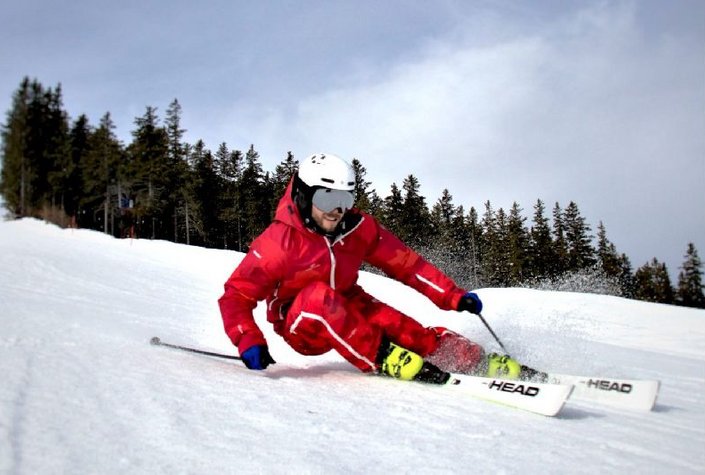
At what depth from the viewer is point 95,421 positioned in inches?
63.3

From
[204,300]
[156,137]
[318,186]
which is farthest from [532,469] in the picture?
[156,137]

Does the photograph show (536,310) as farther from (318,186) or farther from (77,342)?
(77,342)

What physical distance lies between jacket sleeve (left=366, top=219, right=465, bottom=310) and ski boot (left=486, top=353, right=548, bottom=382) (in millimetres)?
641

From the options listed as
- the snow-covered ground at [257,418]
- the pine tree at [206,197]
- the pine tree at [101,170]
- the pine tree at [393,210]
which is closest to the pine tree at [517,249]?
the pine tree at [393,210]

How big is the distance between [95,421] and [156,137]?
1838 inches

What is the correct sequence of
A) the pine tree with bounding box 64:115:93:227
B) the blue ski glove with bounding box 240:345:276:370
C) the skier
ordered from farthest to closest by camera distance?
the pine tree with bounding box 64:115:93:227, the skier, the blue ski glove with bounding box 240:345:276:370

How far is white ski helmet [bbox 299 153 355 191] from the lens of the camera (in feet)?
11.6

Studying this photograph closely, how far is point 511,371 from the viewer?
3.26m

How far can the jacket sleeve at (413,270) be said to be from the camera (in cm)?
392

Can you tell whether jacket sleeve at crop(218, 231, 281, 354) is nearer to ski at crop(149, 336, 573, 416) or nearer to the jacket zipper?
the jacket zipper

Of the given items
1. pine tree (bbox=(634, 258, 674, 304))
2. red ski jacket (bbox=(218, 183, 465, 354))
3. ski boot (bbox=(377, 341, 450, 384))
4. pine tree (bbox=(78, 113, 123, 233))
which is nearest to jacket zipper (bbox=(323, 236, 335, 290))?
red ski jacket (bbox=(218, 183, 465, 354))

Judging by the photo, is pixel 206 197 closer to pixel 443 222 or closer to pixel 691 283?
pixel 443 222

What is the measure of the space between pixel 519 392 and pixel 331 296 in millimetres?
1269

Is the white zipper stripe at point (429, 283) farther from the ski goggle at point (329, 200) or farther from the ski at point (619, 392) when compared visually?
the ski at point (619, 392)
